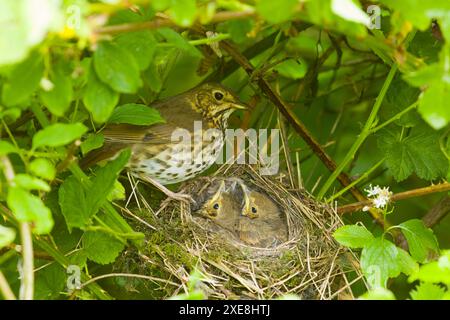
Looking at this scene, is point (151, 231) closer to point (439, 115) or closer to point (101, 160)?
point (101, 160)

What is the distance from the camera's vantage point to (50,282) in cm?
359

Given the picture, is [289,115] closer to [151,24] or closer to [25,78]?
[151,24]

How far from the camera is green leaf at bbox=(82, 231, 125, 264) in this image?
3416mm

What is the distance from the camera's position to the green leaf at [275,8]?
2.30 meters

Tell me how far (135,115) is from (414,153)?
136cm

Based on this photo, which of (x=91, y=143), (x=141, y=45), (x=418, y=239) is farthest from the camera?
(x=418, y=239)

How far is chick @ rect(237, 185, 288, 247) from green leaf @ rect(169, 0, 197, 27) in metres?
2.03

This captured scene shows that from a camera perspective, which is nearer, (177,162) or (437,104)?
(437,104)

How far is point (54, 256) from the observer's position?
11.1 ft

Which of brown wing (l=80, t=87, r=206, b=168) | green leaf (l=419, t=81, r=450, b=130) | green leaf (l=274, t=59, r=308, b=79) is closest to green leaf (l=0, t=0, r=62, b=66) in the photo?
green leaf (l=419, t=81, r=450, b=130)

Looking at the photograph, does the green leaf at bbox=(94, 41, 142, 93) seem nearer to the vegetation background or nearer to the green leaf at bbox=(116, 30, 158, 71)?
the vegetation background

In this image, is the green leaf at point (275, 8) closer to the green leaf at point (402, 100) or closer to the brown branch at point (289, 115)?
the green leaf at point (402, 100)

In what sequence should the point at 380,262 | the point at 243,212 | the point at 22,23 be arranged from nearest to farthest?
the point at 22,23
the point at 380,262
the point at 243,212

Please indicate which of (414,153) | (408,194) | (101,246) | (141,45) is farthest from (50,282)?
(414,153)
